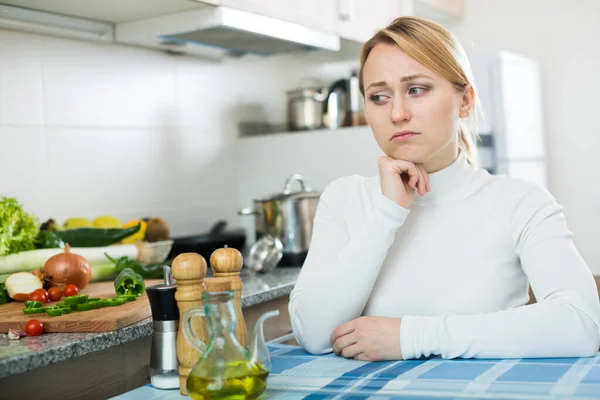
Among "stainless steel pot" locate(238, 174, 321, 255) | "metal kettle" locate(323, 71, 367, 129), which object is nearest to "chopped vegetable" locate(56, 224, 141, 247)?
"stainless steel pot" locate(238, 174, 321, 255)

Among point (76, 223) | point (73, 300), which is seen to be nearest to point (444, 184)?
point (73, 300)

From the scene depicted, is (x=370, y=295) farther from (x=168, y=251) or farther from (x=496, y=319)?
(x=168, y=251)

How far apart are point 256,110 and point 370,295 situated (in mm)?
1760

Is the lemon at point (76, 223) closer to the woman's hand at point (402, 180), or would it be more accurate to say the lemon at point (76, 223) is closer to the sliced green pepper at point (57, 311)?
the sliced green pepper at point (57, 311)

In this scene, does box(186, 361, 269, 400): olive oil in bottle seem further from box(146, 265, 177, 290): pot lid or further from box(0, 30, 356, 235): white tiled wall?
box(0, 30, 356, 235): white tiled wall

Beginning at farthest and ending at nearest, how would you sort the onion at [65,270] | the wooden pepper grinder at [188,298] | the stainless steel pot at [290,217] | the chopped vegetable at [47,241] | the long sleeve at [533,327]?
the stainless steel pot at [290,217] → the chopped vegetable at [47,241] → the onion at [65,270] → the long sleeve at [533,327] → the wooden pepper grinder at [188,298]

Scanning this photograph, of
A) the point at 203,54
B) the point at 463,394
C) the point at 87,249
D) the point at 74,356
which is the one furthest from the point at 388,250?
the point at 203,54

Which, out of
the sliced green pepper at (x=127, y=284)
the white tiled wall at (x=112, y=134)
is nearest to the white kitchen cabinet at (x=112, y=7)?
the white tiled wall at (x=112, y=134)

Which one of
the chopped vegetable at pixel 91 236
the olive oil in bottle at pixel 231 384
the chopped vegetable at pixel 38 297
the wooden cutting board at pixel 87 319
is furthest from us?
the chopped vegetable at pixel 91 236

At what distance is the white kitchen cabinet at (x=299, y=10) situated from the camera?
7.09 feet

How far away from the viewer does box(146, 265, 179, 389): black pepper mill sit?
1.13m

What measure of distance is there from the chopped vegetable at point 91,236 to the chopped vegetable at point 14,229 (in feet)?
0.36

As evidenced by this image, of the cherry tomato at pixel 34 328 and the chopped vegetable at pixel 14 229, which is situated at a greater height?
the chopped vegetable at pixel 14 229

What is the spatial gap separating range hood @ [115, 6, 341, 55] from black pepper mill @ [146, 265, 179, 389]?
1119 millimetres
